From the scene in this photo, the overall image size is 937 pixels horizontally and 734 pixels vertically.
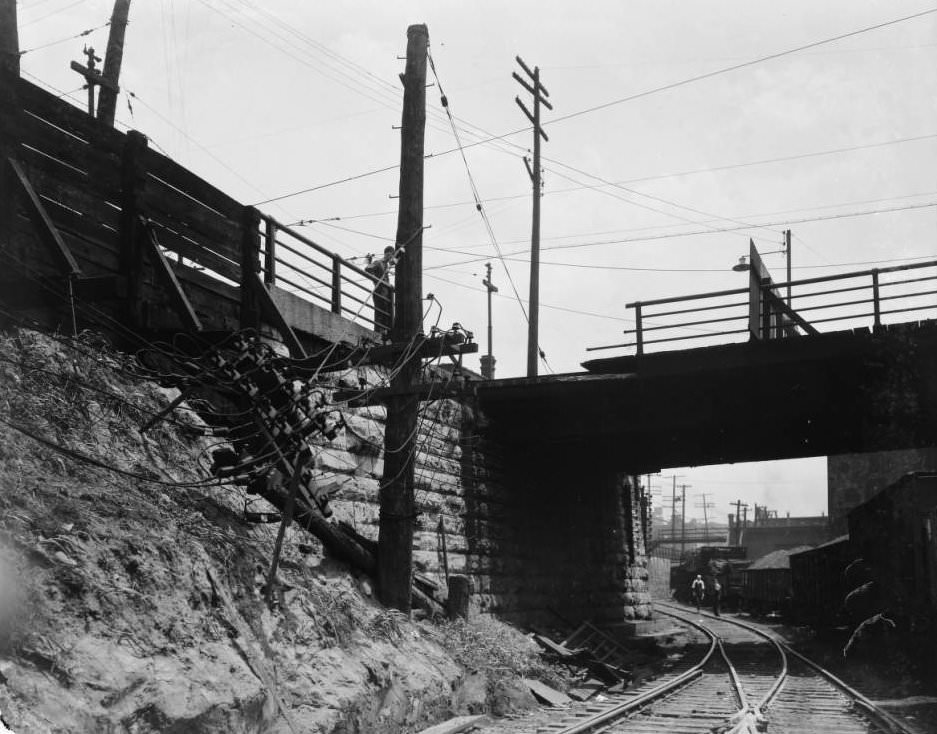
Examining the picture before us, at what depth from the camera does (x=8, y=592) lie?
6.13 m

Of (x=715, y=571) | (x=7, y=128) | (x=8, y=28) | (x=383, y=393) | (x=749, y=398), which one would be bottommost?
(x=715, y=571)

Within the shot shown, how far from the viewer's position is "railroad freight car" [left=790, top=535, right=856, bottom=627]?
26658mm

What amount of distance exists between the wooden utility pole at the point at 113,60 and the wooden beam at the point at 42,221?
12.8 m

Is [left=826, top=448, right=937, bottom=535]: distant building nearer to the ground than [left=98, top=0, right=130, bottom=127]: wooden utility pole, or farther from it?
nearer to the ground

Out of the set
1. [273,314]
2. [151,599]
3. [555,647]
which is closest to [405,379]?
[273,314]

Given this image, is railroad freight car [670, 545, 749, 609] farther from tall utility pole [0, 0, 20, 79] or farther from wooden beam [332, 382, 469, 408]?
tall utility pole [0, 0, 20, 79]

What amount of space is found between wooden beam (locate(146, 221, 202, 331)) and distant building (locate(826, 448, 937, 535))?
5297cm

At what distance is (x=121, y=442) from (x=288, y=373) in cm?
316

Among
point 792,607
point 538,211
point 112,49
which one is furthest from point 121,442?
point 792,607

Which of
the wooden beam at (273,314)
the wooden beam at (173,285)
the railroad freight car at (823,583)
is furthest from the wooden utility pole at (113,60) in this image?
the railroad freight car at (823,583)

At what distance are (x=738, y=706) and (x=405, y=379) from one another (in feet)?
22.8

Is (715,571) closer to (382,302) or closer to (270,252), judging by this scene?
(382,302)

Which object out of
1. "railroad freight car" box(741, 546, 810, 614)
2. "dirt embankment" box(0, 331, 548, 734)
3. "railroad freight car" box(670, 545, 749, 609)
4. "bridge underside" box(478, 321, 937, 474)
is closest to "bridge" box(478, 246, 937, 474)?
"bridge underside" box(478, 321, 937, 474)

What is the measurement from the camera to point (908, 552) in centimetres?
1922
